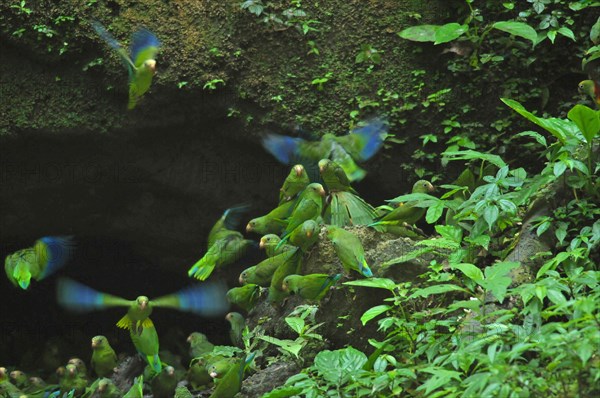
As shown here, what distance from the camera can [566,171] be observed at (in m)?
4.15

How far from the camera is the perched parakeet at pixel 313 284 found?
409cm

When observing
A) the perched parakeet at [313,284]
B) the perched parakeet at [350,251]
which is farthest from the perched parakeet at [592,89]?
the perched parakeet at [313,284]

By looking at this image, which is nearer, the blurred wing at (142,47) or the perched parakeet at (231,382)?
the perched parakeet at (231,382)

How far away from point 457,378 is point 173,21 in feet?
11.8

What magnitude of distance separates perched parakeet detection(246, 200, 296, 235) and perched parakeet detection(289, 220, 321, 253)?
0.53m

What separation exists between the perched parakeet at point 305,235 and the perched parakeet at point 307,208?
0.12m

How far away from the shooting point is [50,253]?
222 inches

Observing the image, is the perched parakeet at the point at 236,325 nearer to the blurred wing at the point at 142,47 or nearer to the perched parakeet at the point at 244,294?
the perched parakeet at the point at 244,294

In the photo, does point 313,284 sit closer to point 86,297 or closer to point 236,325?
point 236,325

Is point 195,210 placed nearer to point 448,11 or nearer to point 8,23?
point 8,23

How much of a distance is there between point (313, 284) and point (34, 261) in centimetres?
233

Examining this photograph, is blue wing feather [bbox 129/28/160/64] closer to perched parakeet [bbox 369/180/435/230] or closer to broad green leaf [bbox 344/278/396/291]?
perched parakeet [bbox 369/180/435/230]

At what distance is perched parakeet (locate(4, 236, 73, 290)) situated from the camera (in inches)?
214

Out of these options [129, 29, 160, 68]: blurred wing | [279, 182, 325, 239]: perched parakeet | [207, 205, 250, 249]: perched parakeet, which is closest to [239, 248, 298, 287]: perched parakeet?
[279, 182, 325, 239]: perched parakeet
